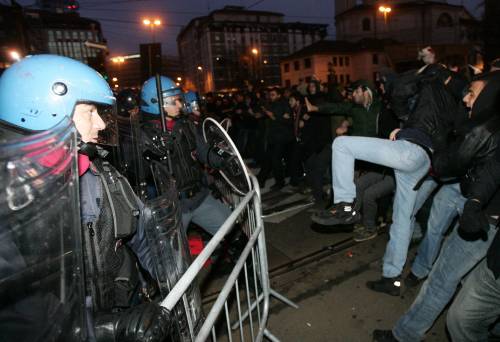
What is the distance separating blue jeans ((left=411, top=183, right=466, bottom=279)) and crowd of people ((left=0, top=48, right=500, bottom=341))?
0.01 m

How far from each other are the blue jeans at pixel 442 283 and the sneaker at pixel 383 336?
108mm

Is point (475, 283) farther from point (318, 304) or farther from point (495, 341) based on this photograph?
point (318, 304)

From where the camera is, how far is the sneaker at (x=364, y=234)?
4.44 m

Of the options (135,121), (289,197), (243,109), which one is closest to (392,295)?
(135,121)

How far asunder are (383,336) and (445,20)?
232ft

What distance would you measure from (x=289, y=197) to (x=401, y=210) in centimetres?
370

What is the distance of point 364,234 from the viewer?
14.7 feet

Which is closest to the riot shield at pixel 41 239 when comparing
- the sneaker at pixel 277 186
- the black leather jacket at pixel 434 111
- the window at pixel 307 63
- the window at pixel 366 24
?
the black leather jacket at pixel 434 111

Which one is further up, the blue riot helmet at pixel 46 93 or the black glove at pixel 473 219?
the blue riot helmet at pixel 46 93

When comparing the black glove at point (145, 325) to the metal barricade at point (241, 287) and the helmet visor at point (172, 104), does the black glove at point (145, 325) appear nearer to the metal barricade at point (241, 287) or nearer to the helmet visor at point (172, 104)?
the metal barricade at point (241, 287)

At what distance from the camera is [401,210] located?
3117 mm

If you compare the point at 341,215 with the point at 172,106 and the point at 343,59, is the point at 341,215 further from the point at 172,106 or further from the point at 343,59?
the point at 343,59

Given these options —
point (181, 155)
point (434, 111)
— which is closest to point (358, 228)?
point (434, 111)

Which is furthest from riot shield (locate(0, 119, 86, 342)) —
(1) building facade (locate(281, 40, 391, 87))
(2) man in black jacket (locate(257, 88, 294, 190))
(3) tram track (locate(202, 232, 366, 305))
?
(1) building facade (locate(281, 40, 391, 87))
